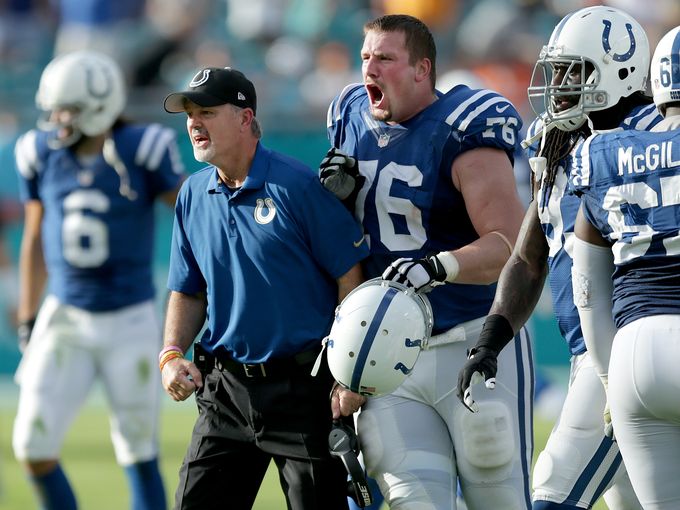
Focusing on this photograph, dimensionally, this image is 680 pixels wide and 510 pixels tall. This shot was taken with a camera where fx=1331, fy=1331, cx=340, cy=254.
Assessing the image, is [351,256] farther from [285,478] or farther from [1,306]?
[1,306]

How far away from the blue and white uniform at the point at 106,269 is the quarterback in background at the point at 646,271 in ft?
10.5

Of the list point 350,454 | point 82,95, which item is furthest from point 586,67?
point 82,95

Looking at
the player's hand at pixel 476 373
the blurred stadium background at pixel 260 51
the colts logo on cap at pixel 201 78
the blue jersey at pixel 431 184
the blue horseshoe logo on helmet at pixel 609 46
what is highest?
the blurred stadium background at pixel 260 51

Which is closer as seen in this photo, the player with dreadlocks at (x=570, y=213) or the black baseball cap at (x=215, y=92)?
the player with dreadlocks at (x=570, y=213)

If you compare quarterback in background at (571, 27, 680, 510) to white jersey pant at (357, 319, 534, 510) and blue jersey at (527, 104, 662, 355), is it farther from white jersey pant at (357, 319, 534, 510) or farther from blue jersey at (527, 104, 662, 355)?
white jersey pant at (357, 319, 534, 510)

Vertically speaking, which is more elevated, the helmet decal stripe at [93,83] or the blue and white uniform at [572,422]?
the helmet decal stripe at [93,83]

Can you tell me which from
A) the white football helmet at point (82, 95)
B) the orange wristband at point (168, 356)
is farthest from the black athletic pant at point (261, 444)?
the white football helmet at point (82, 95)

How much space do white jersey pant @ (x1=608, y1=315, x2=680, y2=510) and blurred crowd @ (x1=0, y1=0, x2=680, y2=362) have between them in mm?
7790

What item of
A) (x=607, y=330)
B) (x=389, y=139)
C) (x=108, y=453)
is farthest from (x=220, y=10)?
(x=607, y=330)

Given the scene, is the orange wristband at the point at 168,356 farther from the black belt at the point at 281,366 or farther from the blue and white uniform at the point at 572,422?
the blue and white uniform at the point at 572,422

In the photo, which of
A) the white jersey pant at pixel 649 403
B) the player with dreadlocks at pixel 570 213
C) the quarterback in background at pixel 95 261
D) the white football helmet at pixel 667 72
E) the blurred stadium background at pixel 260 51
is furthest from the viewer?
the blurred stadium background at pixel 260 51

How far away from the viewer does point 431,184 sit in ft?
13.5

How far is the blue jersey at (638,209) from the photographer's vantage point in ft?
10.6

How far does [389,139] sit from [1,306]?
283 inches
